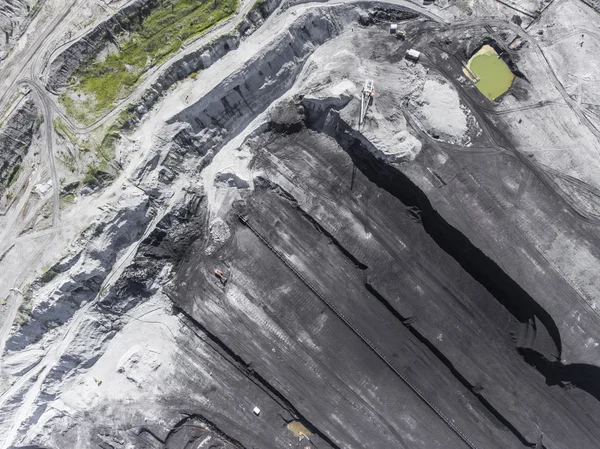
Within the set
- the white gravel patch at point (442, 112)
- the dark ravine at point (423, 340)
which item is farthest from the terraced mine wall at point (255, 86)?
the white gravel patch at point (442, 112)

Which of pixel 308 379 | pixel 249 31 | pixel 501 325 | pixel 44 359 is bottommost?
pixel 501 325

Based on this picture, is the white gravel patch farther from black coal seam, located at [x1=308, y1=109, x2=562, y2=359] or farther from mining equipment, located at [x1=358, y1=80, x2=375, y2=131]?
black coal seam, located at [x1=308, y1=109, x2=562, y2=359]

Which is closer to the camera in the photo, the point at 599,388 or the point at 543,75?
the point at 599,388

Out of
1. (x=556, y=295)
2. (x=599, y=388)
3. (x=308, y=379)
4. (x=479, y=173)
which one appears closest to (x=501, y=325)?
(x=556, y=295)

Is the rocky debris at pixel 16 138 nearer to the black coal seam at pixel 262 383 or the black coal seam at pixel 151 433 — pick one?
the black coal seam at pixel 262 383

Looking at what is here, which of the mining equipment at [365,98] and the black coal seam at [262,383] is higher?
the mining equipment at [365,98]

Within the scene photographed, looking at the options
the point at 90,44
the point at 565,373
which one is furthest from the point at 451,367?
the point at 90,44

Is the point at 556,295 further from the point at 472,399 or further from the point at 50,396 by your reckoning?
the point at 50,396
